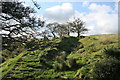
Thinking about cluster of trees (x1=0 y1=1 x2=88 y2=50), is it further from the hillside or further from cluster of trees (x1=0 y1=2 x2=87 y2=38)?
the hillside

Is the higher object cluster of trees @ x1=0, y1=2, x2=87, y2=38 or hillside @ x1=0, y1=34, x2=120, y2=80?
cluster of trees @ x1=0, y1=2, x2=87, y2=38

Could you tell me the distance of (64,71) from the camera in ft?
60.5

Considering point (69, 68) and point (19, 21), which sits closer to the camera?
point (19, 21)

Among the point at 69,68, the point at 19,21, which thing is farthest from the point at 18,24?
the point at 69,68

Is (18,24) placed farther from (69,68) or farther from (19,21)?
(69,68)

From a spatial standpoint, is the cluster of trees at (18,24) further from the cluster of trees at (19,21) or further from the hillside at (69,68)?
the hillside at (69,68)

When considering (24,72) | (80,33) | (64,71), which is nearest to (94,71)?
(64,71)

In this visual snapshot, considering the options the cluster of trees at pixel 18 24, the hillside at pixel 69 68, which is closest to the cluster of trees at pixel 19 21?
the cluster of trees at pixel 18 24

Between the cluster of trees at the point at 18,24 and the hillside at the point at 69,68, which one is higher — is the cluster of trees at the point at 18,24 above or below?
above

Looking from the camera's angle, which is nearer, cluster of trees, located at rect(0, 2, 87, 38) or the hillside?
cluster of trees, located at rect(0, 2, 87, 38)

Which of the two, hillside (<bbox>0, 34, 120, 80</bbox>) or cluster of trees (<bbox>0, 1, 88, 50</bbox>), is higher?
cluster of trees (<bbox>0, 1, 88, 50</bbox>)

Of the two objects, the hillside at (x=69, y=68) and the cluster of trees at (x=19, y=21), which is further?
the hillside at (x=69, y=68)

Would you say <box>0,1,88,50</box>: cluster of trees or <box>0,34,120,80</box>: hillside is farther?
<box>0,34,120,80</box>: hillside

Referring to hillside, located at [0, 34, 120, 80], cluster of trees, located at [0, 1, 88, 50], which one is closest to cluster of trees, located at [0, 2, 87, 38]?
cluster of trees, located at [0, 1, 88, 50]
